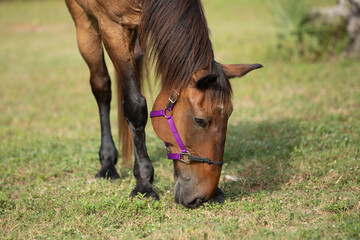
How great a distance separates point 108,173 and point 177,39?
1746mm

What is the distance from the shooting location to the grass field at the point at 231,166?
9.62 feet

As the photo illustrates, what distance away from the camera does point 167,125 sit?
3027 millimetres

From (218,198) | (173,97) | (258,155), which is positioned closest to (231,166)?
(258,155)

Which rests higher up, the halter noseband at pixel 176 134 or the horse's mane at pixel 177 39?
the horse's mane at pixel 177 39

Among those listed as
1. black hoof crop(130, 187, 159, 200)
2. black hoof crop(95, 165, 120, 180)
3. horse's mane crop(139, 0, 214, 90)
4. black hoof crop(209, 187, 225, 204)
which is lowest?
black hoof crop(95, 165, 120, 180)

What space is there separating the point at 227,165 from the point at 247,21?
10.7 metres

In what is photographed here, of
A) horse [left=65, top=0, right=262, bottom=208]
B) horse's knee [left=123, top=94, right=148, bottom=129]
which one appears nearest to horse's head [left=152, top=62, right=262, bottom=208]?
horse [left=65, top=0, right=262, bottom=208]

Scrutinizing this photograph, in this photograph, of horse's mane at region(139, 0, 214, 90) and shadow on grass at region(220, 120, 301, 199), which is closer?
horse's mane at region(139, 0, 214, 90)

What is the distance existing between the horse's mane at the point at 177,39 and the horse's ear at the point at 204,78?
0.09 meters

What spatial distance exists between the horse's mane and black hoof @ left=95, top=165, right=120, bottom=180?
1.40 meters

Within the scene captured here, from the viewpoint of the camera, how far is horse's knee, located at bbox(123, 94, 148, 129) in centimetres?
337

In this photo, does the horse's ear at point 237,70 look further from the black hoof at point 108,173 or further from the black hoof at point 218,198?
the black hoof at point 108,173

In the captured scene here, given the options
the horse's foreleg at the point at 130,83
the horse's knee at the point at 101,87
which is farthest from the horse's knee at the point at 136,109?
the horse's knee at the point at 101,87

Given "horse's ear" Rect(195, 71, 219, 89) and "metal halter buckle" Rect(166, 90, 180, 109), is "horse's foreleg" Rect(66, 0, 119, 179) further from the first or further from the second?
"horse's ear" Rect(195, 71, 219, 89)
